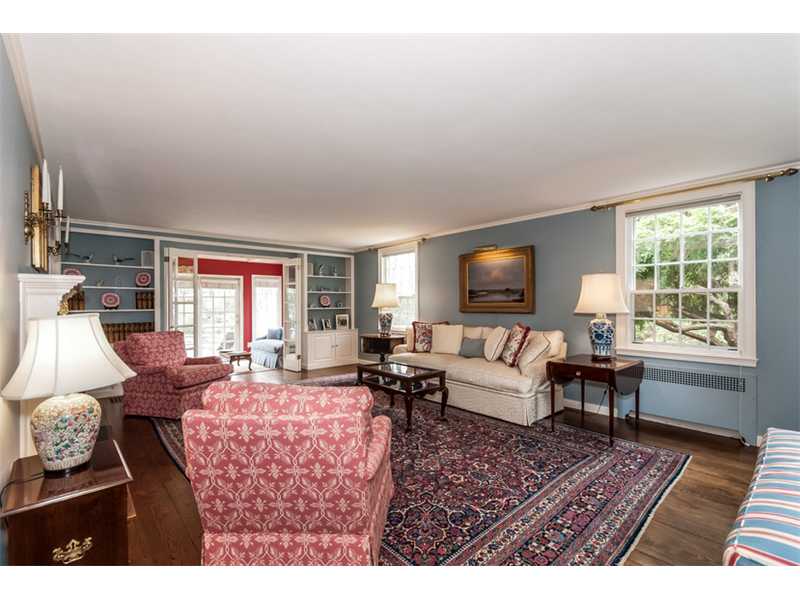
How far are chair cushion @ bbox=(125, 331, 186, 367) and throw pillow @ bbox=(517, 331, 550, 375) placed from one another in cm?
388

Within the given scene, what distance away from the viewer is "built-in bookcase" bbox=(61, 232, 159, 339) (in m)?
4.97

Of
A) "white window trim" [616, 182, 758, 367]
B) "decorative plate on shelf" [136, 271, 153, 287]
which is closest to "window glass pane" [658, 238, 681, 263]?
"white window trim" [616, 182, 758, 367]

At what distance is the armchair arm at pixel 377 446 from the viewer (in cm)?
145

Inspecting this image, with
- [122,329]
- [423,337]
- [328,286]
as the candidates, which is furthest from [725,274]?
[122,329]

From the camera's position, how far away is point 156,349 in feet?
13.7

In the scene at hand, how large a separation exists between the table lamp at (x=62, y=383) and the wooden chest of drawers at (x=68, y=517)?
0.09 m

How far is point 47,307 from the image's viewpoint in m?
1.85

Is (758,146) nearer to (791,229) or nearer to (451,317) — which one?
(791,229)

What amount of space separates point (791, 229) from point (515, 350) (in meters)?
2.48

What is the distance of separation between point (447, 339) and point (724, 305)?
3.01 m

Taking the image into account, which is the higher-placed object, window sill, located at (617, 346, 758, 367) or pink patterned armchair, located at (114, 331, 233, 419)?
window sill, located at (617, 346, 758, 367)

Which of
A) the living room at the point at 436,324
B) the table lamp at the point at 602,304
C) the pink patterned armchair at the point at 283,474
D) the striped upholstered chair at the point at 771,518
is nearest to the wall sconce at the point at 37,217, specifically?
the living room at the point at 436,324

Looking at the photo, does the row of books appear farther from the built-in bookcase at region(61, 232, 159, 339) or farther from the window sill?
the window sill

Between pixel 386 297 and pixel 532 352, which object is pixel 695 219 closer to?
pixel 532 352
